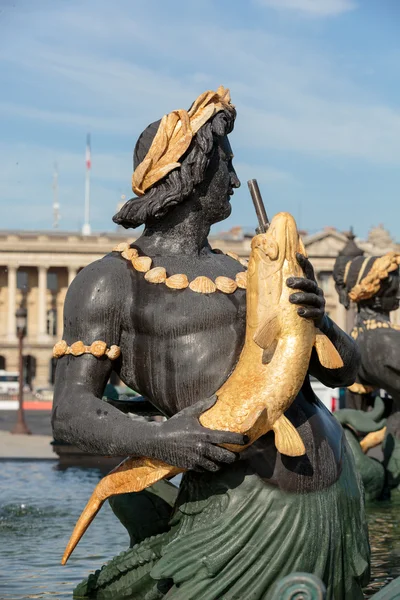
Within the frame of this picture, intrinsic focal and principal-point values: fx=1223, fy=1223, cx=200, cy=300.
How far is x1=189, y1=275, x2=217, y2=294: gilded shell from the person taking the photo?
3.23 meters

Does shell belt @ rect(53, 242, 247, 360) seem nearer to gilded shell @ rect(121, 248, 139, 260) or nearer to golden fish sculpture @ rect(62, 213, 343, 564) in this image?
gilded shell @ rect(121, 248, 139, 260)

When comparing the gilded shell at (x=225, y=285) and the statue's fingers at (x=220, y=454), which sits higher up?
the gilded shell at (x=225, y=285)

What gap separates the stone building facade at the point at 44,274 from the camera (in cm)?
8825

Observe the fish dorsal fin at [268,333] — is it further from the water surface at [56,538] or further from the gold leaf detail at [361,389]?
the gold leaf detail at [361,389]

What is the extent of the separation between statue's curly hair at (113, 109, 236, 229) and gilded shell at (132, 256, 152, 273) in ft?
0.47

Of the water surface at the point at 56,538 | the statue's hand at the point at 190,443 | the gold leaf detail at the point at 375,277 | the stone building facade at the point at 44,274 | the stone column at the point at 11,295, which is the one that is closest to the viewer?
the statue's hand at the point at 190,443

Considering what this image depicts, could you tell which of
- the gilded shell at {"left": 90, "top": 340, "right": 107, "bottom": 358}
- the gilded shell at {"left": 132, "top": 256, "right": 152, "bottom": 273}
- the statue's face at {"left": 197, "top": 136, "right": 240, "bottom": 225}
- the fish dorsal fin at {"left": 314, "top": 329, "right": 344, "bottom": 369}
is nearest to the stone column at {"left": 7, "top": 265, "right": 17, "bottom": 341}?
the statue's face at {"left": 197, "top": 136, "right": 240, "bottom": 225}

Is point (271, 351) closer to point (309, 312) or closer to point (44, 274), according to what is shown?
point (309, 312)

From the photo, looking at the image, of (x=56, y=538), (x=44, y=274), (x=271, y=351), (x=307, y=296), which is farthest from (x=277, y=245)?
(x=44, y=274)

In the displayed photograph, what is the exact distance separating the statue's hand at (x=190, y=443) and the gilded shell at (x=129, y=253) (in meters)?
0.53

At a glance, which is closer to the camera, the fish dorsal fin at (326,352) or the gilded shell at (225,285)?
the fish dorsal fin at (326,352)

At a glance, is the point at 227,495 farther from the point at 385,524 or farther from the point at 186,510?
the point at 385,524

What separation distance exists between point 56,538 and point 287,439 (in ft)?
9.85

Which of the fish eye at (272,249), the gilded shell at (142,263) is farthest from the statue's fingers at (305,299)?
the gilded shell at (142,263)
